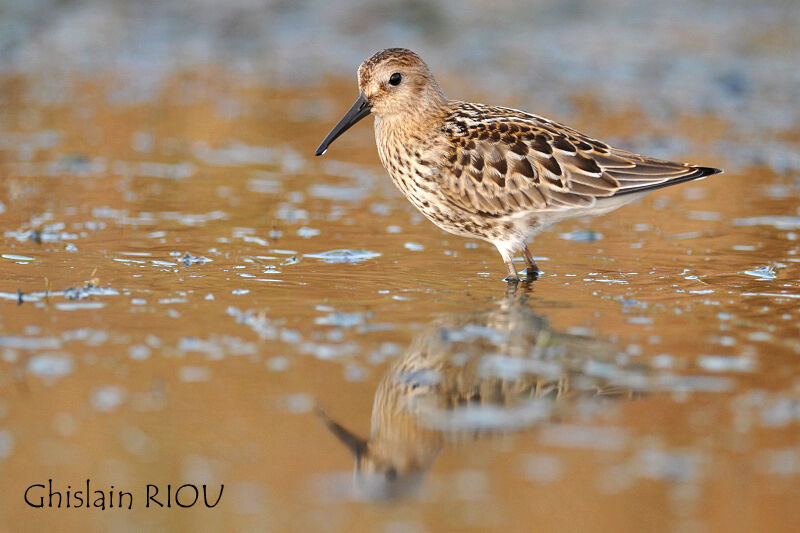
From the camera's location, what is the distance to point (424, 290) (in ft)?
25.0

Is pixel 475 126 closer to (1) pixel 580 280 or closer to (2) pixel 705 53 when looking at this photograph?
(1) pixel 580 280

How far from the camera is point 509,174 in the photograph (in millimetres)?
8273

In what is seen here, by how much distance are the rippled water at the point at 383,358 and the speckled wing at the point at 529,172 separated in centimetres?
59

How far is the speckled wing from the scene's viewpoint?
Answer: 8242 millimetres

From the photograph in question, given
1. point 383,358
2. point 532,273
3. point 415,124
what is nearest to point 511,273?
point 532,273

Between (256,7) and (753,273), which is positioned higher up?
(256,7)

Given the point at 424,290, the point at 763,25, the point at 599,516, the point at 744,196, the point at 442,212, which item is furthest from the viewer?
the point at 763,25

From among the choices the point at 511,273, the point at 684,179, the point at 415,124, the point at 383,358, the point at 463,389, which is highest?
the point at 415,124

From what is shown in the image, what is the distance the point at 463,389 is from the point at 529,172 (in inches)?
120

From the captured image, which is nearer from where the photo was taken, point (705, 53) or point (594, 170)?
point (594, 170)

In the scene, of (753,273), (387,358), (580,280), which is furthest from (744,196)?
(387,358)

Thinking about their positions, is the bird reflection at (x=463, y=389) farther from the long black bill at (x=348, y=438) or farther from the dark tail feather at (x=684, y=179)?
the dark tail feather at (x=684, y=179)

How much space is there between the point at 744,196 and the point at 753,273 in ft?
9.34

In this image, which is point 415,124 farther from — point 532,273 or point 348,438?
point 348,438
